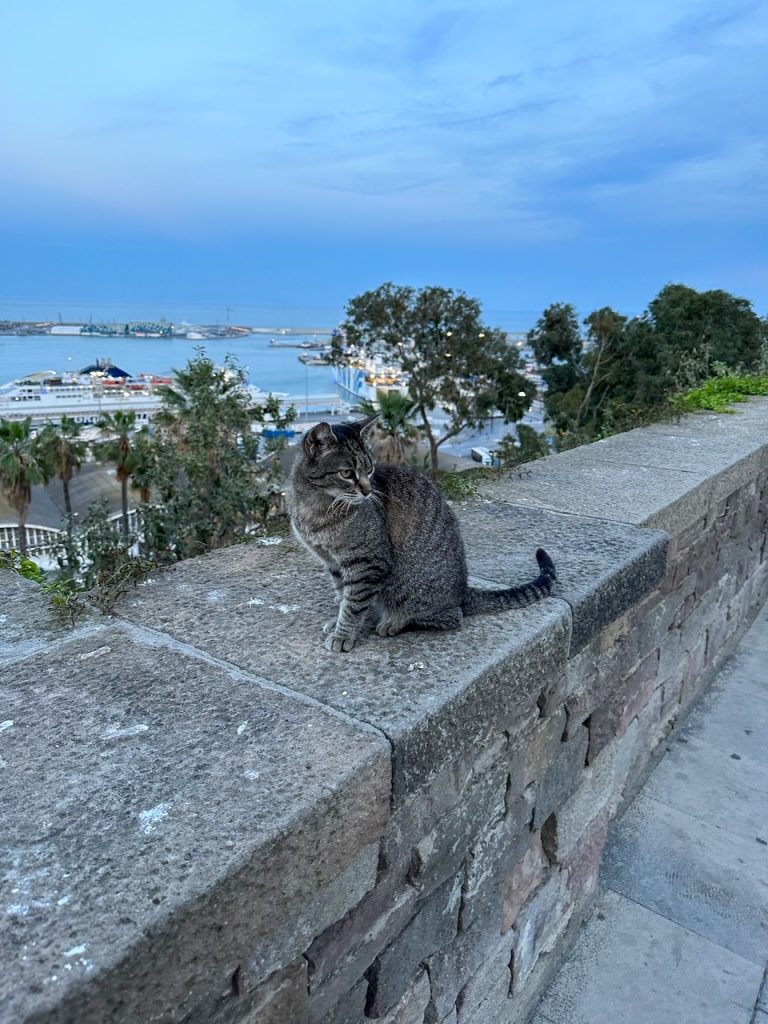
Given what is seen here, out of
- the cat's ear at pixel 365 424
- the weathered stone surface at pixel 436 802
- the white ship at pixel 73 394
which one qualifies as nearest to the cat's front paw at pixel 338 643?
the weathered stone surface at pixel 436 802

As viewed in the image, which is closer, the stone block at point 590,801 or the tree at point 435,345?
the stone block at point 590,801

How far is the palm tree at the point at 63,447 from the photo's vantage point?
19.4 meters

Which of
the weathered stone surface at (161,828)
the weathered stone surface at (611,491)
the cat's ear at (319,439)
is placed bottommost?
the weathered stone surface at (161,828)

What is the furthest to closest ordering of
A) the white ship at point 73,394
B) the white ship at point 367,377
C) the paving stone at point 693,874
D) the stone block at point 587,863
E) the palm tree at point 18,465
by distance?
the white ship at point 73,394, the white ship at point 367,377, the palm tree at point 18,465, the paving stone at point 693,874, the stone block at point 587,863

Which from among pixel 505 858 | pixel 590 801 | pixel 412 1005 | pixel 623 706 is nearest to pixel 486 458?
pixel 623 706

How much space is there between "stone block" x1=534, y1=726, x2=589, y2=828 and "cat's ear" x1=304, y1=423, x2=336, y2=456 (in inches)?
42.3

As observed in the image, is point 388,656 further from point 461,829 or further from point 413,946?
point 413,946

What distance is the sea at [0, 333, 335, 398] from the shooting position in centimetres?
3422

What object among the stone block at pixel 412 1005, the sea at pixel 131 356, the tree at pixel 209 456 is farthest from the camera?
the sea at pixel 131 356

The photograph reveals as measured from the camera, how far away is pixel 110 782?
106cm

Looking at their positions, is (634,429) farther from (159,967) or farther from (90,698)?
(159,967)

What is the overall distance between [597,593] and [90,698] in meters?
1.35

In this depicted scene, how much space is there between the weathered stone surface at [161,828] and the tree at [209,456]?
894 cm

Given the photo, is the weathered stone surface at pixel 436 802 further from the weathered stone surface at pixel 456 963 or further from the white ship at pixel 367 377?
the white ship at pixel 367 377
